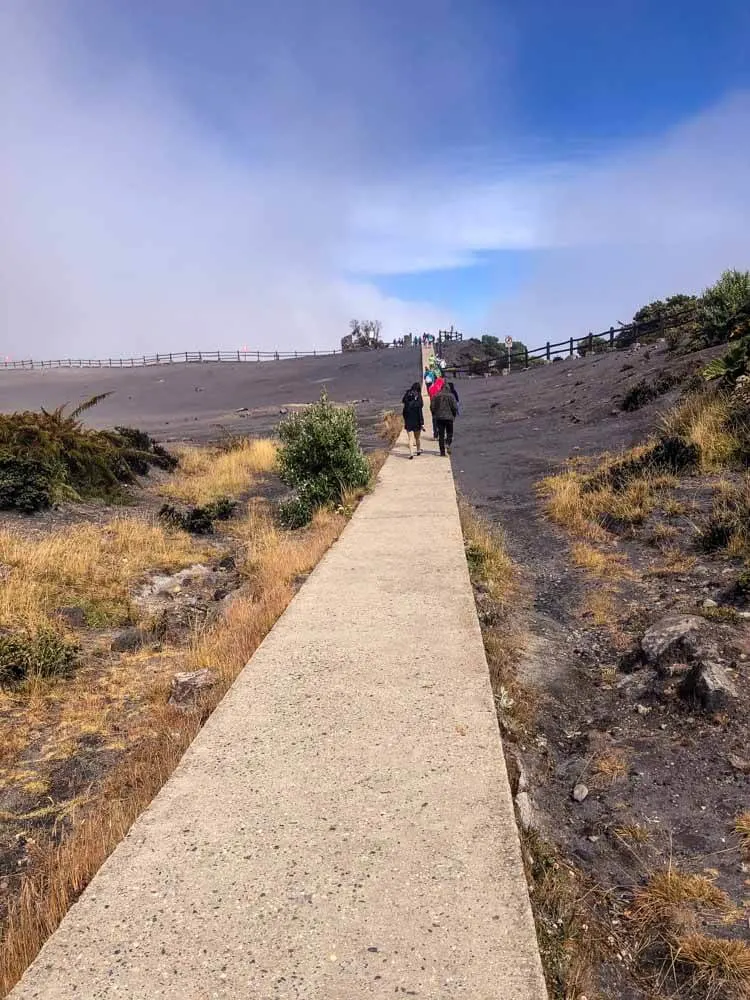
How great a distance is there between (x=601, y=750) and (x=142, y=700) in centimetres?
343

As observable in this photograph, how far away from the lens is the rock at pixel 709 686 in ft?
14.5

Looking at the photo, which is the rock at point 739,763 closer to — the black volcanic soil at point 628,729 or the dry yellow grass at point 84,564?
the black volcanic soil at point 628,729

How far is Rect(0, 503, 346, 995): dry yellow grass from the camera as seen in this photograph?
2.73 meters

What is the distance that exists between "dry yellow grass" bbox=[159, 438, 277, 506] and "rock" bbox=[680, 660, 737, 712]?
34.0 feet

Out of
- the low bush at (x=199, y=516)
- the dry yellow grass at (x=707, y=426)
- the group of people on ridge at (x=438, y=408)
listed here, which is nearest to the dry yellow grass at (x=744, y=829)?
the dry yellow grass at (x=707, y=426)

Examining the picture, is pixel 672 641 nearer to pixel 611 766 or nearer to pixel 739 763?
pixel 739 763

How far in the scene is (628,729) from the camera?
453 cm

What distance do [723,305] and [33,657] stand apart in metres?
21.4

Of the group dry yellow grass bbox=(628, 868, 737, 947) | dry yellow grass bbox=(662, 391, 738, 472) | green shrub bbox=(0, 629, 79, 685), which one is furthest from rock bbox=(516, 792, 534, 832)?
dry yellow grass bbox=(662, 391, 738, 472)

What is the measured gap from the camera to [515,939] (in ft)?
7.73

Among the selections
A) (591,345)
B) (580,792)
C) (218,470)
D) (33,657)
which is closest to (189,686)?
(33,657)

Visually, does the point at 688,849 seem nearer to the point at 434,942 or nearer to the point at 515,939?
the point at 515,939

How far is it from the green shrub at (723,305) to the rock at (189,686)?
1736cm

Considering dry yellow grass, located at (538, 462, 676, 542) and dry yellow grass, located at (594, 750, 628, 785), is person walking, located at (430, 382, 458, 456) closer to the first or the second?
dry yellow grass, located at (538, 462, 676, 542)
